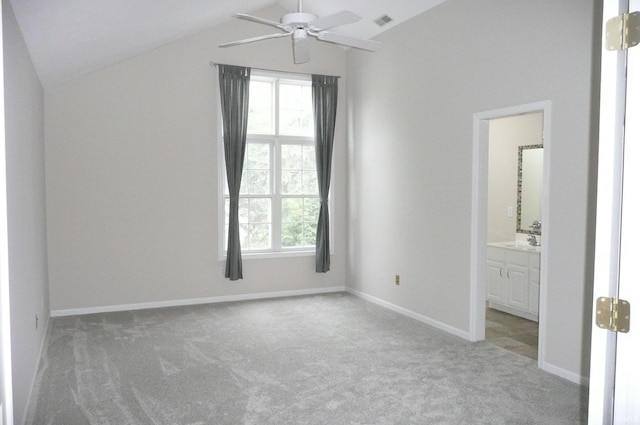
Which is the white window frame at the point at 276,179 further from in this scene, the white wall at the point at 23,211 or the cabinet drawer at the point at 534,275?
the cabinet drawer at the point at 534,275

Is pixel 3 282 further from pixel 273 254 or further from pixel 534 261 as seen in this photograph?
pixel 273 254

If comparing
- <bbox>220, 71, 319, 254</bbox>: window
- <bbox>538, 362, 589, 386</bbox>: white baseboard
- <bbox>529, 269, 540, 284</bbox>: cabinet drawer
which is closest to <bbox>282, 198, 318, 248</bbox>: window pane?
<bbox>220, 71, 319, 254</bbox>: window

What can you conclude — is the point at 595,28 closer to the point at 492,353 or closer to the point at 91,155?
the point at 492,353

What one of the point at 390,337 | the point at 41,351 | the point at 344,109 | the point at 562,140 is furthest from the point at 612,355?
the point at 344,109

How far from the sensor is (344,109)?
6820 millimetres

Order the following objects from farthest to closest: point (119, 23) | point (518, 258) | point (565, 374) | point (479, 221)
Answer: point (518, 258) < point (479, 221) < point (119, 23) < point (565, 374)

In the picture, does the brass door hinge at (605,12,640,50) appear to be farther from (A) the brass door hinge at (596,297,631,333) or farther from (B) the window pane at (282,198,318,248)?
(B) the window pane at (282,198,318,248)

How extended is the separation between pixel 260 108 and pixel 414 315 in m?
3.25

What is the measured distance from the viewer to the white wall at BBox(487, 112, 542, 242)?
19.2 ft

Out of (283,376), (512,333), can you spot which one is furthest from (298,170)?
(283,376)

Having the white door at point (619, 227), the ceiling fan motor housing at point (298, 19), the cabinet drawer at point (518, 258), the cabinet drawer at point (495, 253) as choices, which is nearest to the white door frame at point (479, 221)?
the cabinet drawer at point (518, 258)

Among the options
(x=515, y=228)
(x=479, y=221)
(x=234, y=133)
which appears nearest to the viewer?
(x=479, y=221)

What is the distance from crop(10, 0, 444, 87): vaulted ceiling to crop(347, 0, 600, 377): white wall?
1.16ft

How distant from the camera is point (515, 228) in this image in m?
5.98
